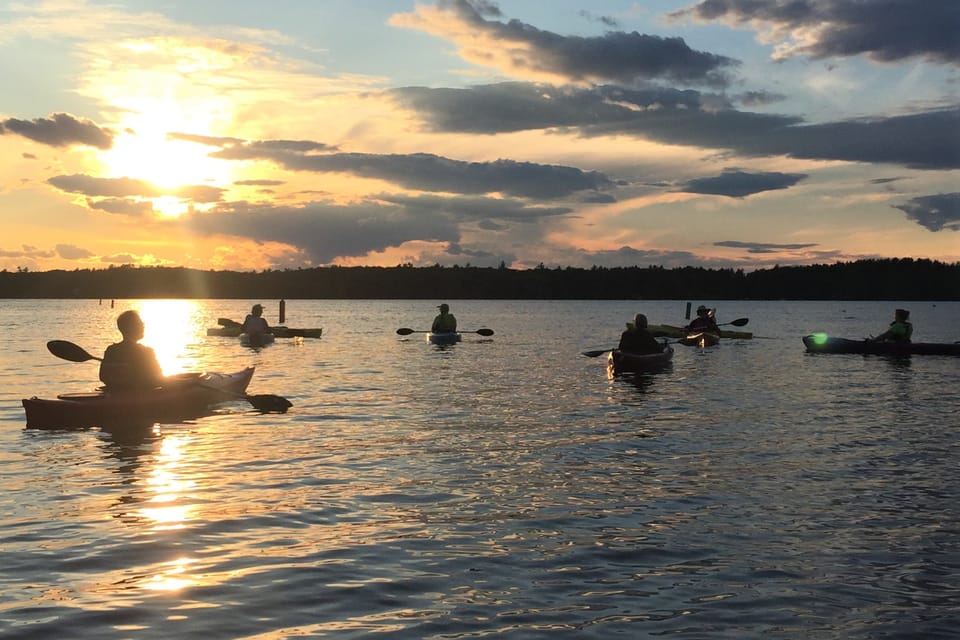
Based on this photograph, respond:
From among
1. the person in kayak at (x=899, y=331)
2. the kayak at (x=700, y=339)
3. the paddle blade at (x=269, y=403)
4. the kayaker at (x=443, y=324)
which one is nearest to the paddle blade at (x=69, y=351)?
the paddle blade at (x=269, y=403)

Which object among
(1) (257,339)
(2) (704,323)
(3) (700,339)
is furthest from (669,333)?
(1) (257,339)

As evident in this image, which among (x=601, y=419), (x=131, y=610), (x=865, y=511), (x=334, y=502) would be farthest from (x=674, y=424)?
(x=131, y=610)

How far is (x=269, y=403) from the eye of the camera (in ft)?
64.7

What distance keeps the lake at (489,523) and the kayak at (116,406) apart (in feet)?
1.12

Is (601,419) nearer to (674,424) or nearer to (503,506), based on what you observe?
(674,424)

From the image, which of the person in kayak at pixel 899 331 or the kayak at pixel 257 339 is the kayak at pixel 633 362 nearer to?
the person in kayak at pixel 899 331

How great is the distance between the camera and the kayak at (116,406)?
1669cm

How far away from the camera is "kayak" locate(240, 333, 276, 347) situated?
44.6 metres

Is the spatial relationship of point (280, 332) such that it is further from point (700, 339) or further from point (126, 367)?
point (126, 367)

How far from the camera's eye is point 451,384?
27.0 meters

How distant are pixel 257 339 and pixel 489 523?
120 feet

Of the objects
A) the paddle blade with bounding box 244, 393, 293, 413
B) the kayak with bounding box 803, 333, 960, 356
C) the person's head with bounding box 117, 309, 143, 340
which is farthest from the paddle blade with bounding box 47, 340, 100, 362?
the kayak with bounding box 803, 333, 960, 356

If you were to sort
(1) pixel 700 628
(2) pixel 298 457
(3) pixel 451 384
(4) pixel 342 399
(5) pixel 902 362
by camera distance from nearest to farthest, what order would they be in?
(1) pixel 700 628 < (2) pixel 298 457 < (4) pixel 342 399 < (3) pixel 451 384 < (5) pixel 902 362

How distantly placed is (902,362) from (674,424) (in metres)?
22.2
